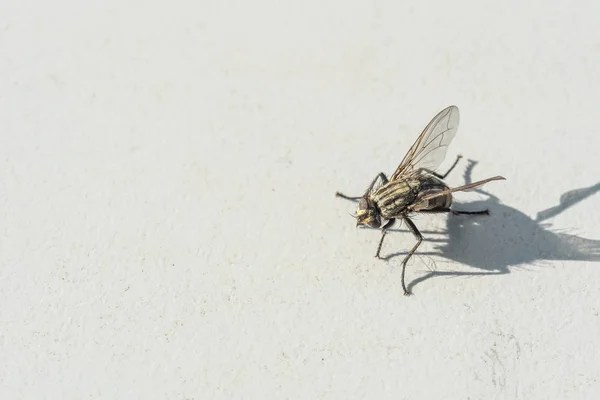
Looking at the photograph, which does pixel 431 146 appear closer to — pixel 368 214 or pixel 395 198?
pixel 395 198

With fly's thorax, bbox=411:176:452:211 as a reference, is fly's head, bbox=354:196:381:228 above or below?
below

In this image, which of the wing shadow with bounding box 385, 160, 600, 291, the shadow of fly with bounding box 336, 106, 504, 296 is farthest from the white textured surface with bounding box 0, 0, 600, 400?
the shadow of fly with bounding box 336, 106, 504, 296

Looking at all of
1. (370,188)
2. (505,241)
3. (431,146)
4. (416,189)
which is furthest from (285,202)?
(505,241)

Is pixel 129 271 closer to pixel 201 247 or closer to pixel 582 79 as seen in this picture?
pixel 201 247

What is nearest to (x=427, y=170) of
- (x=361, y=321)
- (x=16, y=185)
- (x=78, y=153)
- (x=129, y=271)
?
(x=361, y=321)

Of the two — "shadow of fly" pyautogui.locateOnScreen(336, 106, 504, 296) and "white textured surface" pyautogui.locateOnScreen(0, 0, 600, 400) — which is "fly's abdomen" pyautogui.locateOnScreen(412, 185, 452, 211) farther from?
"white textured surface" pyautogui.locateOnScreen(0, 0, 600, 400)

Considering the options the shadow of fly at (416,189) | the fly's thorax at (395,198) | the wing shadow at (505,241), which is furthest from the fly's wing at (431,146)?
the wing shadow at (505,241)
